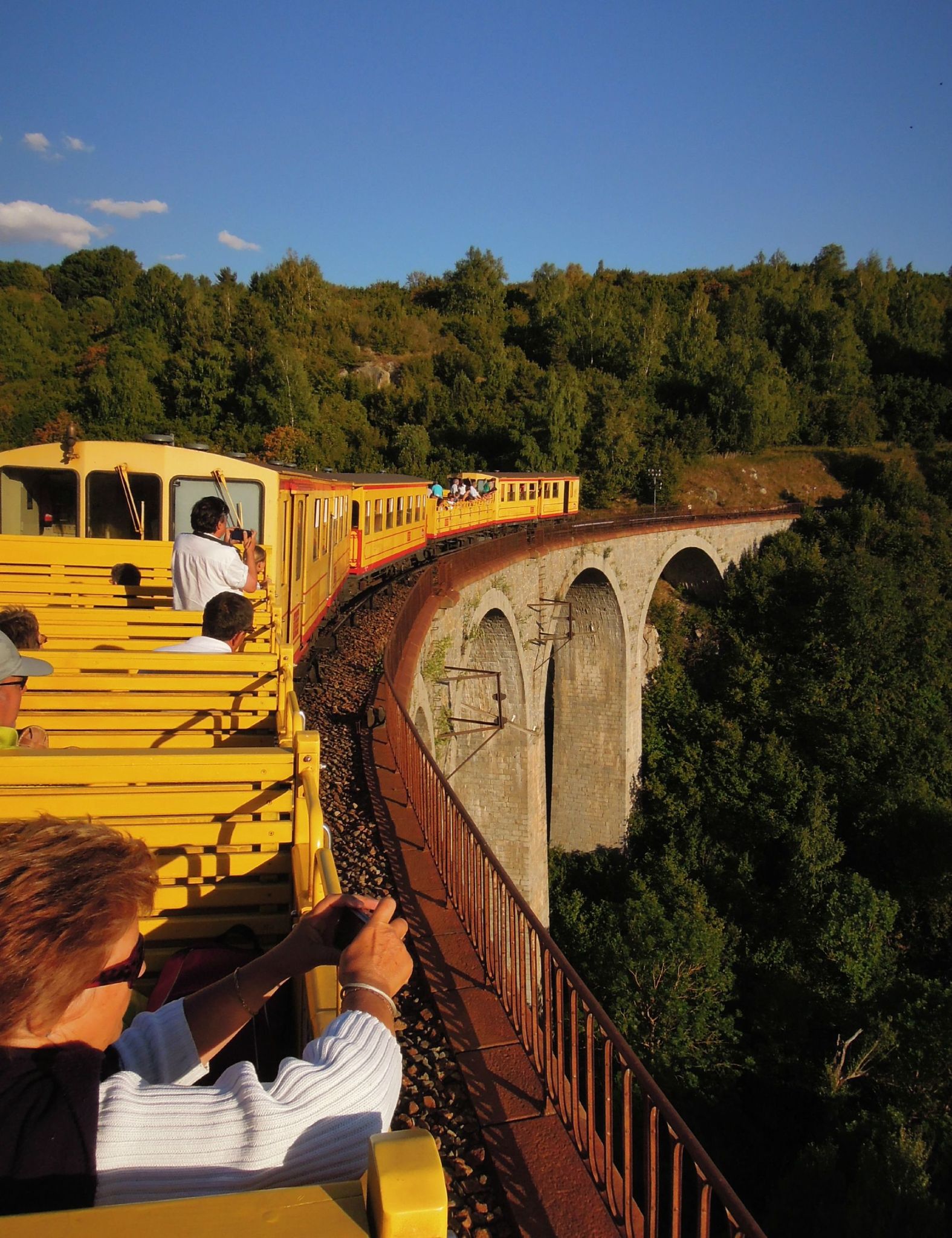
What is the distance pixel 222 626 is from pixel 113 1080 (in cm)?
305

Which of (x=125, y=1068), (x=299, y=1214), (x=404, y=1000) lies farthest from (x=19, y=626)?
(x=299, y=1214)

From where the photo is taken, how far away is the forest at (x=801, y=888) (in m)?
16.3

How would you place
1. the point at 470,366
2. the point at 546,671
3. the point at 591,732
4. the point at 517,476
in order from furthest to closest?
1. the point at 470,366
2. the point at 517,476
3. the point at 591,732
4. the point at 546,671

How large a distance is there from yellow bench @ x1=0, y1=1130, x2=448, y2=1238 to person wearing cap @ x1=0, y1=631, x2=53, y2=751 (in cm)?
204

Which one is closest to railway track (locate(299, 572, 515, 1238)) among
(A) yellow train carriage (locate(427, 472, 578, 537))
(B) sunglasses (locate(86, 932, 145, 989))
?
(B) sunglasses (locate(86, 932, 145, 989))

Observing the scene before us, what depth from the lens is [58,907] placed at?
4.18 feet

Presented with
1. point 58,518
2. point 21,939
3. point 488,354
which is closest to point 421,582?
point 58,518

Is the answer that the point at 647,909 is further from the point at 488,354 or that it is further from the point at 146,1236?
the point at 488,354

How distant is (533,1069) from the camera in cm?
309

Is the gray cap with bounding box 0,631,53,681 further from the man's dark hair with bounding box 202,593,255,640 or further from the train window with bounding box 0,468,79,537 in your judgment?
the train window with bounding box 0,468,79,537

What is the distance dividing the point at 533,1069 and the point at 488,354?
192 ft

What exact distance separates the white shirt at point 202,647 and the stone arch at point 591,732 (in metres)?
21.3

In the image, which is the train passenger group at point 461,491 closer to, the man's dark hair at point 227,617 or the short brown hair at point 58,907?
the man's dark hair at point 227,617

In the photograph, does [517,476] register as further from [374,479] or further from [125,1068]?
[125,1068]
